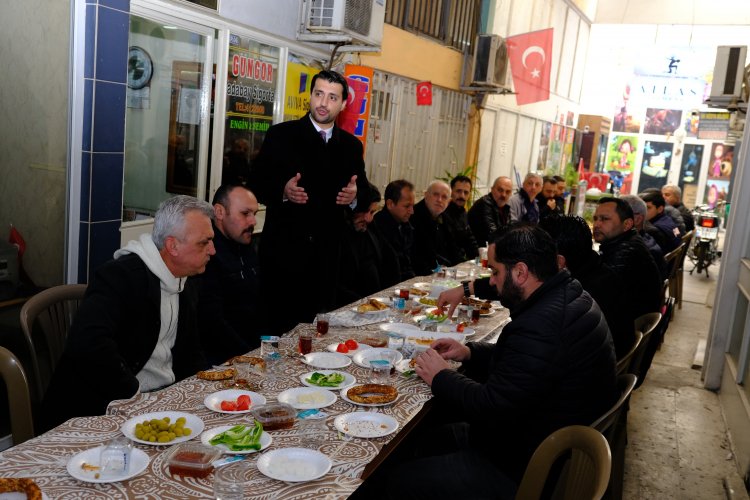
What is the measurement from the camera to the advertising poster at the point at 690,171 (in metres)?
20.8

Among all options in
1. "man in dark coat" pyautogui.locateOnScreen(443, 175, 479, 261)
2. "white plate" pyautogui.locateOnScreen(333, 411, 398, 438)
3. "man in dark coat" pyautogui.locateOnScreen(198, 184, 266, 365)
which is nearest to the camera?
"white plate" pyautogui.locateOnScreen(333, 411, 398, 438)

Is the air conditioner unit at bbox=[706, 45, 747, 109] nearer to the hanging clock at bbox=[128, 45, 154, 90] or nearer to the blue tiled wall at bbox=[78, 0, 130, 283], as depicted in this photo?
the hanging clock at bbox=[128, 45, 154, 90]

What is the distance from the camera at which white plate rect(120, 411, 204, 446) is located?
6.81 ft

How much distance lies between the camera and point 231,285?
364 cm

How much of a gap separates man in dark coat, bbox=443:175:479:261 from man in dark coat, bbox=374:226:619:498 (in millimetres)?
4532

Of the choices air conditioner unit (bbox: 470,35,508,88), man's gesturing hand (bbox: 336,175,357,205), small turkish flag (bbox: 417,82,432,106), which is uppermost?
air conditioner unit (bbox: 470,35,508,88)

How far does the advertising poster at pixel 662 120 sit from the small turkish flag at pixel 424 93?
14.9 m

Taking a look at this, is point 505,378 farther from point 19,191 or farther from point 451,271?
point 19,191

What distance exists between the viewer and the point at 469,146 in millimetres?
10836

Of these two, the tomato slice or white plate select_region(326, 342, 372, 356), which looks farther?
white plate select_region(326, 342, 372, 356)

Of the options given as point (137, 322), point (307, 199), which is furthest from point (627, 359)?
point (137, 322)

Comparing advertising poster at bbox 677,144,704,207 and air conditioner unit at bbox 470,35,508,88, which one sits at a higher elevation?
air conditioner unit at bbox 470,35,508,88

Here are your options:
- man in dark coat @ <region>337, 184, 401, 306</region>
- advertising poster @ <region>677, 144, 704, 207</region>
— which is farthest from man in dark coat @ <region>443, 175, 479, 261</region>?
advertising poster @ <region>677, 144, 704, 207</region>

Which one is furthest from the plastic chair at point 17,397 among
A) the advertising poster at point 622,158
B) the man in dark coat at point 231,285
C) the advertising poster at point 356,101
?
Result: the advertising poster at point 622,158
